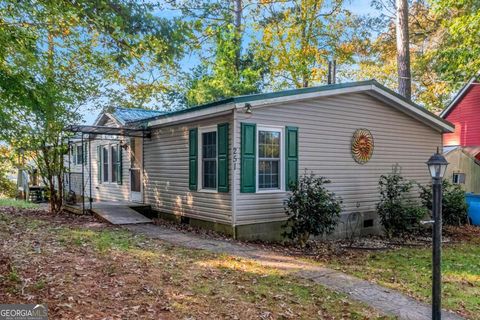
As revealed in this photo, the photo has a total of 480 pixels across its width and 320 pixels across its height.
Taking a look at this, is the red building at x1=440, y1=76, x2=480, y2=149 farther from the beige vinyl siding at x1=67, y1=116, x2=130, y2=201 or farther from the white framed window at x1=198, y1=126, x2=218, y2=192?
the beige vinyl siding at x1=67, y1=116, x2=130, y2=201

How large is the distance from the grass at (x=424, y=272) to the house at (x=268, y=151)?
2177mm

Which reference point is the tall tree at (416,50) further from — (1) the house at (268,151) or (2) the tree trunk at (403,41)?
(1) the house at (268,151)

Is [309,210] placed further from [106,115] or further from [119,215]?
[106,115]

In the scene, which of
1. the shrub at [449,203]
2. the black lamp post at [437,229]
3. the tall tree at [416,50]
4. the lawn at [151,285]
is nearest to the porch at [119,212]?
the lawn at [151,285]

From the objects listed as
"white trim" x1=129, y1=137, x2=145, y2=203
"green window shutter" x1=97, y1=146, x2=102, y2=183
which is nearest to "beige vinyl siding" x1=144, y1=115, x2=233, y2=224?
"white trim" x1=129, y1=137, x2=145, y2=203

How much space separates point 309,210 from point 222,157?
222cm

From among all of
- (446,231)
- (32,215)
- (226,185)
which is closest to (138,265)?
(226,185)

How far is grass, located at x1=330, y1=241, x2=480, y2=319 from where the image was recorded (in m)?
5.20

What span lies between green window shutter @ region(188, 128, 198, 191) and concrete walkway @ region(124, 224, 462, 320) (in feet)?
4.28

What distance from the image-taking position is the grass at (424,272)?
520cm

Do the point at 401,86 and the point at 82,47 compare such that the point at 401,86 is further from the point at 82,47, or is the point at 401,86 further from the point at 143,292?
the point at 143,292

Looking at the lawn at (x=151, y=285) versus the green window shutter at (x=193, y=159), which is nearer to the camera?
the lawn at (x=151, y=285)

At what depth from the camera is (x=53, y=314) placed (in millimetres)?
3744

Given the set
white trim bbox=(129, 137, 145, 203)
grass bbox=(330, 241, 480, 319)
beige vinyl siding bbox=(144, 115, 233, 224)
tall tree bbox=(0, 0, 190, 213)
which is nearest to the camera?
tall tree bbox=(0, 0, 190, 213)
